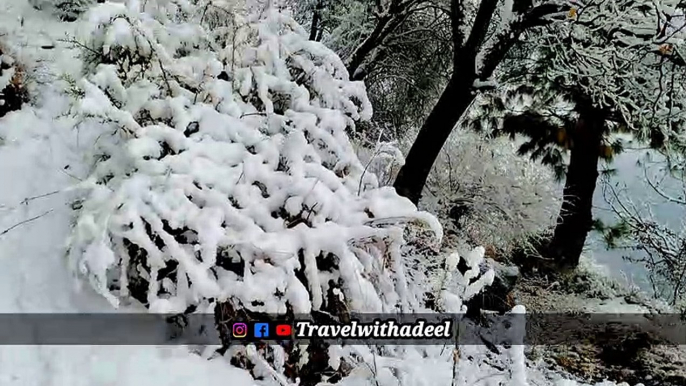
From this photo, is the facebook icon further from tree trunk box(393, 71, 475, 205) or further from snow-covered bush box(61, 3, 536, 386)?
tree trunk box(393, 71, 475, 205)

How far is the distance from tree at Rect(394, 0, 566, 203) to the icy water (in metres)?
2.83

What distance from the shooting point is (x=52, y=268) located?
228 cm

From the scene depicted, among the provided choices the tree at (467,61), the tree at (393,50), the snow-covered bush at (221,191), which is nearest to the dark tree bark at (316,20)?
the tree at (393,50)

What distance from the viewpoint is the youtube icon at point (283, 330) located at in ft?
7.43

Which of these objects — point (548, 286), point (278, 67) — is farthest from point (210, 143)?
point (548, 286)

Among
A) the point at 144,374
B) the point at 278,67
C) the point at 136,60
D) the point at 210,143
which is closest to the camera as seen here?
the point at 144,374

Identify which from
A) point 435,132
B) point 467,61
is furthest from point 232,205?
point 467,61

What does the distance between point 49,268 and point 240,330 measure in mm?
787

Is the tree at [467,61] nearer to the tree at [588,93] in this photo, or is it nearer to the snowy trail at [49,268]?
the tree at [588,93]

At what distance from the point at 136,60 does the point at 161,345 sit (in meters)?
1.37

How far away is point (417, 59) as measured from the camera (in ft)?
21.6

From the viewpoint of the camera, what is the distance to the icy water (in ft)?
23.2

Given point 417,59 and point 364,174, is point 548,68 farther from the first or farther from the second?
point 364,174

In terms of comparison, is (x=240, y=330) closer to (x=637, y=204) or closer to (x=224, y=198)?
(x=224, y=198)
